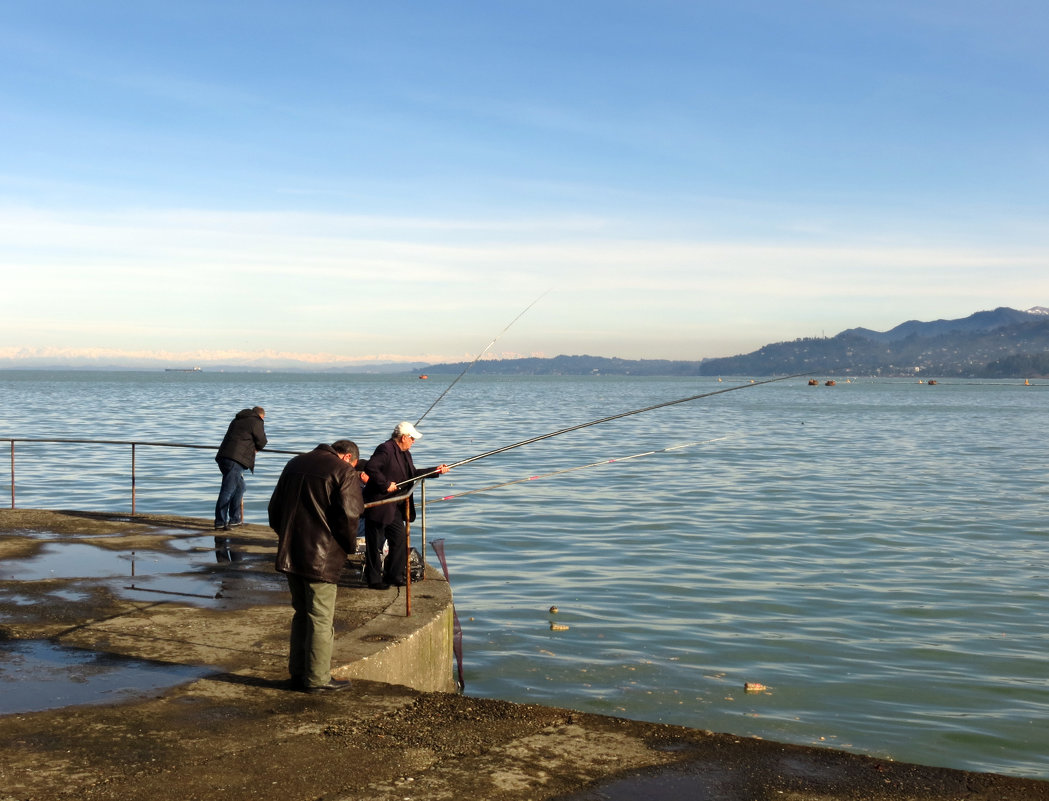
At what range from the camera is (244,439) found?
39.5ft

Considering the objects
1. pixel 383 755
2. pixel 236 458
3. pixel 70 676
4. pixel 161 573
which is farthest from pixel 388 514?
pixel 383 755

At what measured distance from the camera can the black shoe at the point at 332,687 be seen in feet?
20.2

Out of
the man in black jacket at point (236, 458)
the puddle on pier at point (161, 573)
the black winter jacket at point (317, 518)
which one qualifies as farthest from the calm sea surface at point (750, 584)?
the man in black jacket at point (236, 458)

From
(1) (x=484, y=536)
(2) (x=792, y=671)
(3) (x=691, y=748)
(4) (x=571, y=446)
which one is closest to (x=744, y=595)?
(2) (x=792, y=671)

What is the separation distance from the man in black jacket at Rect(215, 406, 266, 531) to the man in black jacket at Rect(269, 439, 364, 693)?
5775 millimetres

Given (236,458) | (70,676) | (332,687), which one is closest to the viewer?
(332,687)

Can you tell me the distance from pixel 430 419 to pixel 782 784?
47.6 meters

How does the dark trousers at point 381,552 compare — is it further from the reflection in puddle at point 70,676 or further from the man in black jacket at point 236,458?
the man in black jacket at point 236,458

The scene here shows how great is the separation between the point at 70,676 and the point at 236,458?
5608 millimetres

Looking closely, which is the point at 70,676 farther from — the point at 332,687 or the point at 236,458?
the point at 236,458

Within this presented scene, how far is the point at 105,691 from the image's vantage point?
607 cm

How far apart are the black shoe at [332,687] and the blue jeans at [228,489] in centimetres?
590

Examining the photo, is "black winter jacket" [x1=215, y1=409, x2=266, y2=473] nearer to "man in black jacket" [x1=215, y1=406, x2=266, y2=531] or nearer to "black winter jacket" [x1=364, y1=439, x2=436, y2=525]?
"man in black jacket" [x1=215, y1=406, x2=266, y2=531]

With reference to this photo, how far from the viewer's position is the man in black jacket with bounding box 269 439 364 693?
6117mm
